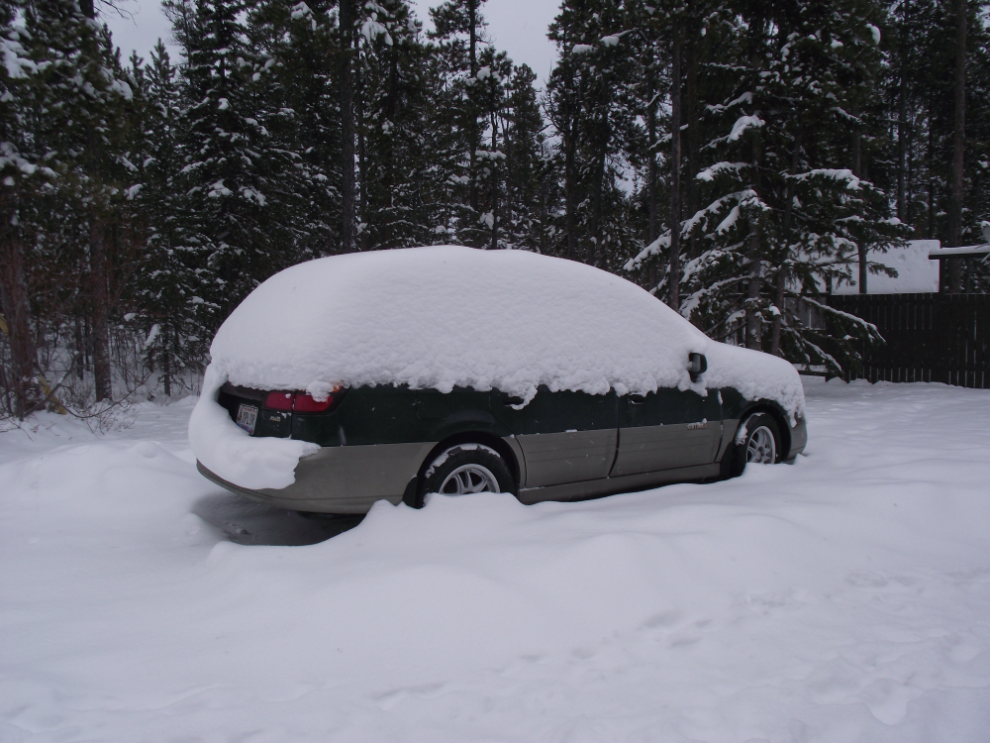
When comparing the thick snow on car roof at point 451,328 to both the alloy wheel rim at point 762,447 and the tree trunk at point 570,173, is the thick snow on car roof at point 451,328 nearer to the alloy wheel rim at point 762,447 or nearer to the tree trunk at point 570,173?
the alloy wheel rim at point 762,447

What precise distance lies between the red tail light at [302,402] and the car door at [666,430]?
6.83 ft

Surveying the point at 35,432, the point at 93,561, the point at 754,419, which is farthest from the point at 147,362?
the point at 754,419

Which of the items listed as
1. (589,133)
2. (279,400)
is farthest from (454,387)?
(589,133)

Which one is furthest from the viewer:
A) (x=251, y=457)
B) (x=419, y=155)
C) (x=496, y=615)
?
(x=419, y=155)

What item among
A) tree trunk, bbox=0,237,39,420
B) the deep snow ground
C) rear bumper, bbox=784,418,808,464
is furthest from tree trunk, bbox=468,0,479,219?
the deep snow ground

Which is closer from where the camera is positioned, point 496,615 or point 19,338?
point 496,615

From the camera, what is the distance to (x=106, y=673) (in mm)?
2354

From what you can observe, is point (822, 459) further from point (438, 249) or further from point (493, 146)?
point (493, 146)

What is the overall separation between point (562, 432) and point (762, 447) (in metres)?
2.26

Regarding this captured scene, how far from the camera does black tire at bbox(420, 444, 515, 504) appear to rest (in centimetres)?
372

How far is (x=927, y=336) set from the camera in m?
13.4

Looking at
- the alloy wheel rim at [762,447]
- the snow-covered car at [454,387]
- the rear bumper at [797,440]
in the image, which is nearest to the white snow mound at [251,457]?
the snow-covered car at [454,387]

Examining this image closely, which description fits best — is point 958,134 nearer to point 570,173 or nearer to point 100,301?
point 570,173

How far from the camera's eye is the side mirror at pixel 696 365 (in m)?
4.79
